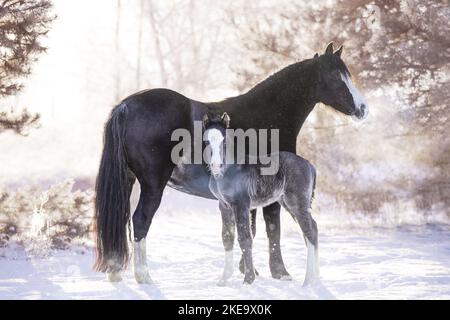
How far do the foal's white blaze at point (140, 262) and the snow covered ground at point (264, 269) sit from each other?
112mm

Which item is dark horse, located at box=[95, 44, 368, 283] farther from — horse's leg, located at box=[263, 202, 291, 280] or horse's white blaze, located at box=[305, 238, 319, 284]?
horse's white blaze, located at box=[305, 238, 319, 284]

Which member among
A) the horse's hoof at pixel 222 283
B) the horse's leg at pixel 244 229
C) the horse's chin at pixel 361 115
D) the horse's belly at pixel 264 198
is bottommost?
the horse's hoof at pixel 222 283

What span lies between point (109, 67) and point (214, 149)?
1760 centimetres

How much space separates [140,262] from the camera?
20.4ft

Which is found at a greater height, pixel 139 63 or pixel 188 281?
pixel 139 63

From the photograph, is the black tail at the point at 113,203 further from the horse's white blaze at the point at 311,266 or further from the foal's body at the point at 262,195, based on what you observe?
the horse's white blaze at the point at 311,266

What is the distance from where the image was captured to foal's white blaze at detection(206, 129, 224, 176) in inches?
220

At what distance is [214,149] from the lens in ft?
18.4

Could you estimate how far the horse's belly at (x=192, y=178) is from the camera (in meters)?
6.54

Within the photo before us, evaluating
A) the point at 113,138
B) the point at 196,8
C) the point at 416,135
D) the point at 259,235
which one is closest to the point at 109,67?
the point at 196,8

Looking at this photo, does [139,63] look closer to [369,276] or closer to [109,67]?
[109,67]

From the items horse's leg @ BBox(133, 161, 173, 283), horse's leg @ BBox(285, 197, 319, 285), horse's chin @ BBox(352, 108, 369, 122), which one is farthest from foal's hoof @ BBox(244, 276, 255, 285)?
horse's chin @ BBox(352, 108, 369, 122)

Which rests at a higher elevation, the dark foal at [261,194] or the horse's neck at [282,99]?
the horse's neck at [282,99]

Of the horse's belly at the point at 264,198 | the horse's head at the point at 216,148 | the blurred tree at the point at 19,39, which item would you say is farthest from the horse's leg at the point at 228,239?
the blurred tree at the point at 19,39
